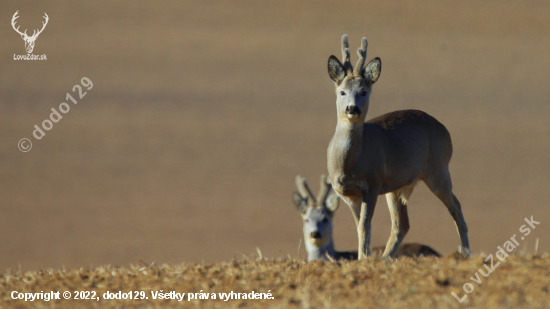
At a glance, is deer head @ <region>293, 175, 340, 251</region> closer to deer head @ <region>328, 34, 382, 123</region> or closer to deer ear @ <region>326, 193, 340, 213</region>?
deer ear @ <region>326, 193, 340, 213</region>

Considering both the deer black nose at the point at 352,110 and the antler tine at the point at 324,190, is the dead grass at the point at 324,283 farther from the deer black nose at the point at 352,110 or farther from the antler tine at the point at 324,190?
the antler tine at the point at 324,190

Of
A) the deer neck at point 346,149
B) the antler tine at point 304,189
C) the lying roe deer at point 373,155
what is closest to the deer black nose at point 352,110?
the lying roe deer at point 373,155

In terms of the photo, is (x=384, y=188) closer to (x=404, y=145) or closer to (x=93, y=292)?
(x=404, y=145)

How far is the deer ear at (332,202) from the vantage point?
10234 mm

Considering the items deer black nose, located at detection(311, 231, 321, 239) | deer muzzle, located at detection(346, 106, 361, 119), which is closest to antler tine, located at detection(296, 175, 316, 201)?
deer black nose, located at detection(311, 231, 321, 239)

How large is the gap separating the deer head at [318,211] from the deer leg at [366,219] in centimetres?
156

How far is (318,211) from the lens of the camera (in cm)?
1039

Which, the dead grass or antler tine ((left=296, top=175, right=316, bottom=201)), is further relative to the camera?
antler tine ((left=296, top=175, right=316, bottom=201))

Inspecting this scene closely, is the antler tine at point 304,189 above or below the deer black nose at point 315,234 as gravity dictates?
above

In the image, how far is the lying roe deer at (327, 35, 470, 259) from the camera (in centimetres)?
842

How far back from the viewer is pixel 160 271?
788 centimetres

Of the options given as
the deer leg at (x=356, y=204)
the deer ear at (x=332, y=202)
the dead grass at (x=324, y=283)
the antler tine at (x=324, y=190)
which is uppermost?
the antler tine at (x=324, y=190)

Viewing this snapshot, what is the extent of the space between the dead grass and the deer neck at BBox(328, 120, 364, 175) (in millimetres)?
1260

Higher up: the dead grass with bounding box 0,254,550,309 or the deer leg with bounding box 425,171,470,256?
the deer leg with bounding box 425,171,470,256
